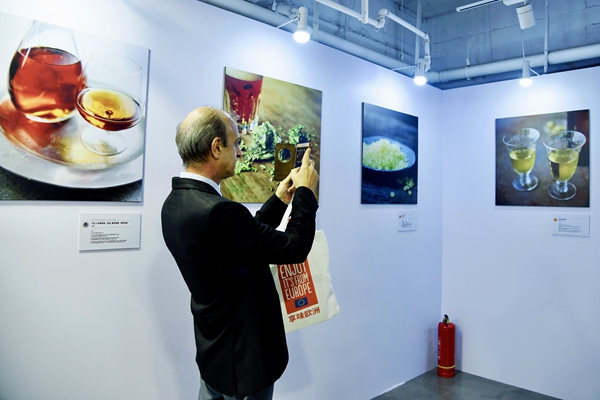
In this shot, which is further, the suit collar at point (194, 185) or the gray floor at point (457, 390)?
the gray floor at point (457, 390)

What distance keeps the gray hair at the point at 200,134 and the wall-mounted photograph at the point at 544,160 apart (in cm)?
293

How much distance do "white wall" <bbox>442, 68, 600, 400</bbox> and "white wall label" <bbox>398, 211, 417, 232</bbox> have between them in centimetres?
52

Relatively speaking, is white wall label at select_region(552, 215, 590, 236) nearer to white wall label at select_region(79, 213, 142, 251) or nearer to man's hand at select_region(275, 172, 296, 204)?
man's hand at select_region(275, 172, 296, 204)

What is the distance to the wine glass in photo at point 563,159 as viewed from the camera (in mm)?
3289

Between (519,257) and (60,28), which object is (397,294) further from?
(60,28)

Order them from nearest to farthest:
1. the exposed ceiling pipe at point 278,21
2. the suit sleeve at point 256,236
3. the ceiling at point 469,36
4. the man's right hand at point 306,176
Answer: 1. the suit sleeve at point 256,236
2. the man's right hand at point 306,176
3. the exposed ceiling pipe at point 278,21
4. the ceiling at point 469,36

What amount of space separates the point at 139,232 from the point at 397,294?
Result: 2200 millimetres

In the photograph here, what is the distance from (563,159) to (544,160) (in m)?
0.14

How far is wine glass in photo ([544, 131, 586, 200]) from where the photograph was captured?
329 cm

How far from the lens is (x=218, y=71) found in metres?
2.36

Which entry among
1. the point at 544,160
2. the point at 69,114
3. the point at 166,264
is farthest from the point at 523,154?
the point at 69,114

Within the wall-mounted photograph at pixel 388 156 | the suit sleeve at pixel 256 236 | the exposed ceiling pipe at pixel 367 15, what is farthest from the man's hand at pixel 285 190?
the wall-mounted photograph at pixel 388 156

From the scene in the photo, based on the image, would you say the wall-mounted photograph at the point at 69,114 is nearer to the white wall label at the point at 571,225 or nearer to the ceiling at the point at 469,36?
the ceiling at the point at 469,36

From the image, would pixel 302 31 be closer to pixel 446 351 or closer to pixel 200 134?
pixel 200 134
